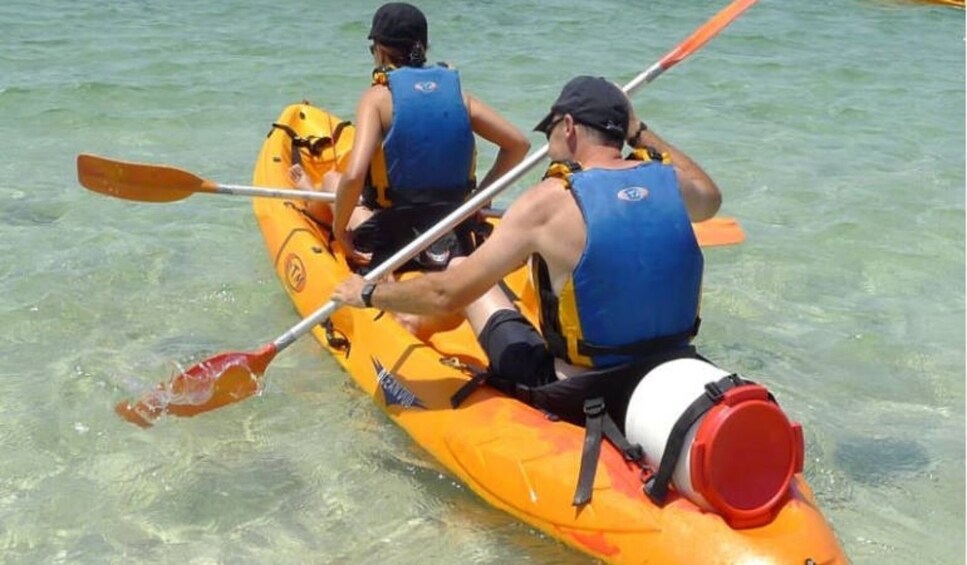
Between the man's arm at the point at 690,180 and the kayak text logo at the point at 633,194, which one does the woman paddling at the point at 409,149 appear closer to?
the man's arm at the point at 690,180

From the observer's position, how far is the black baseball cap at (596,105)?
2860 mm

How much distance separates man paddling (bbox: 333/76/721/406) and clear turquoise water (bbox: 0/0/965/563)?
0.62m

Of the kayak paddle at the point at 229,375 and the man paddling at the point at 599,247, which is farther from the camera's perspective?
the kayak paddle at the point at 229,375

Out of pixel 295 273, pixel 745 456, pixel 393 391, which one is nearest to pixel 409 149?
pixel 295 273

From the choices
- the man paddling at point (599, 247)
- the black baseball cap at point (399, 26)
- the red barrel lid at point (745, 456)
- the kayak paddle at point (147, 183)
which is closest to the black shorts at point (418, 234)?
the kayak paddle at point (147, 183)

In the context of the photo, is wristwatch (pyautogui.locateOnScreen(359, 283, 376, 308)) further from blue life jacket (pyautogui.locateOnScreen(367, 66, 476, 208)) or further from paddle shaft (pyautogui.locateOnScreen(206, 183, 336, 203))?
paddle shaft (pyautogui.locateOnScreen(206, 183, 336, 203))

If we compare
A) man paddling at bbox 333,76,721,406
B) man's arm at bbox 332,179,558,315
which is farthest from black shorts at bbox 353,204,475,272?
man paddling at bbox 333,76,721,406

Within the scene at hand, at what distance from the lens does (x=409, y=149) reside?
13.5 ft

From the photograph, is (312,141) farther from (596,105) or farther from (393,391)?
(596,105)

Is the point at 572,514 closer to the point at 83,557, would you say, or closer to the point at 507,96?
the point at 83,557

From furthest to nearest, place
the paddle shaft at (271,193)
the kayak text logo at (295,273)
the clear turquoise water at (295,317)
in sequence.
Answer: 1. the kayak text logo at (295,273)
2. the paddle shaft at (271,193)
3. the clear turquoise water at (295,317)

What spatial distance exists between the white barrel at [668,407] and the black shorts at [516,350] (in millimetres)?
401

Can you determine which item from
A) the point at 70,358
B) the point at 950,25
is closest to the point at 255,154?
the point at 70,358

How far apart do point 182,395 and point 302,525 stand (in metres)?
0.71
